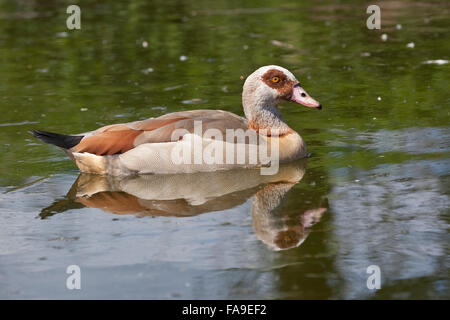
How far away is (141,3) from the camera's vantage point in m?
21.8

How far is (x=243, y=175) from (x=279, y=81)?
1.34m

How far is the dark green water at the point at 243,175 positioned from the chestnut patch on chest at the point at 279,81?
2.59ft

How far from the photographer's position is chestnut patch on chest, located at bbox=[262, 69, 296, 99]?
9.77m

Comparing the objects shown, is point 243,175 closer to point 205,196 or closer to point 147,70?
point 205,196

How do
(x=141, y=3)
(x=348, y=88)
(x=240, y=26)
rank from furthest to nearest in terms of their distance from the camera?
(x=141, y=3), (x=240, y=26), (x=348, y=88)

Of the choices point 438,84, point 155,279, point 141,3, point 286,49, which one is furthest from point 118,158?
point 141,3

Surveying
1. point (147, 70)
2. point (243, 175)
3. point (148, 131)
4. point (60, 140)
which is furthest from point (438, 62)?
point (60, 140)

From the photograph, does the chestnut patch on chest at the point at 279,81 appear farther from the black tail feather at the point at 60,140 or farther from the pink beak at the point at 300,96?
the black tail feather at the point at 60,140

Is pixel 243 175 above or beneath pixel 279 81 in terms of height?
beneath

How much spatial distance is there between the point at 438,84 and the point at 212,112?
176 inches

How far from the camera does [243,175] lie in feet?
30.1

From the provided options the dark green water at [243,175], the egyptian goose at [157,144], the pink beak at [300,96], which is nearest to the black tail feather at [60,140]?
the egyptian goose at [157,144]

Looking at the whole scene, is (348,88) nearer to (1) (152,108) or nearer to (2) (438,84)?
(2) (438,84)
